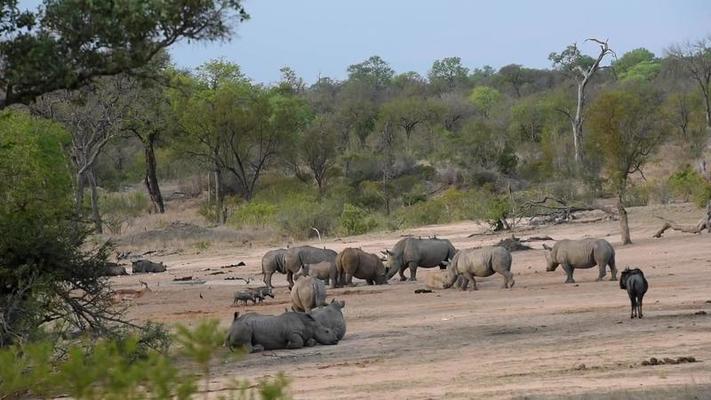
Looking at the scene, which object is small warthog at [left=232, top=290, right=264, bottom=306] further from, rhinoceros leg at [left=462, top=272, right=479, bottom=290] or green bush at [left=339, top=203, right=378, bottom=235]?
green bush at [left=339, top=203, right=378, bottom=235]

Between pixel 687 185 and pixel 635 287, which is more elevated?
pixel 687 185

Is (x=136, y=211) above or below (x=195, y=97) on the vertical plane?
below

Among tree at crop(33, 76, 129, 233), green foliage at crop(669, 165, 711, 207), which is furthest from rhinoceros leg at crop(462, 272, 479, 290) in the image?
tree at crop(33, 76, 129, 233)

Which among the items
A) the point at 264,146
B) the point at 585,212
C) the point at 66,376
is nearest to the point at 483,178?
the point at 264,146

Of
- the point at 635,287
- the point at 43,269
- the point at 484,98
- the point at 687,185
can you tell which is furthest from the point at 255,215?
the point at 484,98

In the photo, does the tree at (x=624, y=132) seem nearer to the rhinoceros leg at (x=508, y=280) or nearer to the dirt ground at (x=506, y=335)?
the dirt ground at (x=506, y=335)

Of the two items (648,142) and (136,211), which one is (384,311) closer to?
(648,142)

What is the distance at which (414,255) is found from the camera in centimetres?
2683

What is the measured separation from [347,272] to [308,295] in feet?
22.8

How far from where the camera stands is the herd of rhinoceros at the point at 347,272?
15.1 meters

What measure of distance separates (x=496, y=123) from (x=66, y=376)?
71.4 meters

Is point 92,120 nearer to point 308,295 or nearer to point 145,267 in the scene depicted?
point 145,267

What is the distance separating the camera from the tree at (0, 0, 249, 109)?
13.4 m

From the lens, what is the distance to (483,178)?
62812 mm
